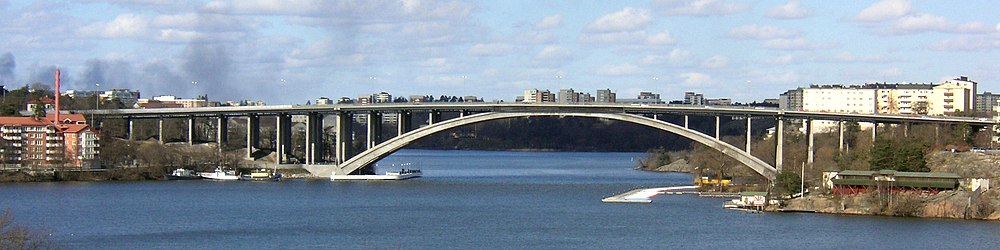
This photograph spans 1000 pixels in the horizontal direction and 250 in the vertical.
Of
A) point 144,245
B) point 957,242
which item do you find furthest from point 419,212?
point 957,242

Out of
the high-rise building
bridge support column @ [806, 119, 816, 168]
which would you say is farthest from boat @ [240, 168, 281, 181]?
the high-rise building

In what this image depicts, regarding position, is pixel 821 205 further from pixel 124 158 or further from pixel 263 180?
pixel 124 158

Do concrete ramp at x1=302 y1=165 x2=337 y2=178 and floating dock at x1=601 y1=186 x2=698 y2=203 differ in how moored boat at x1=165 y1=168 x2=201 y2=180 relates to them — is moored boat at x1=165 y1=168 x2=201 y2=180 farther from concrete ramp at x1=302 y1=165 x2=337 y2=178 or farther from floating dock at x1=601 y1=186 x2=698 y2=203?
floating dock at x1=601 y1=186 x2=698 y2=203

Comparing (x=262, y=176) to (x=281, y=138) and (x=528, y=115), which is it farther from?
(x=528, y=115)

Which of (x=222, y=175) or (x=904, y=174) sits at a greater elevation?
(x=904, y=174)

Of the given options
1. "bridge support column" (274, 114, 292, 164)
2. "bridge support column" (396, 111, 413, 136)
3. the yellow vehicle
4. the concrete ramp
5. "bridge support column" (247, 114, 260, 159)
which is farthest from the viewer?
"bridge support column" (247, 114, 260, 159)

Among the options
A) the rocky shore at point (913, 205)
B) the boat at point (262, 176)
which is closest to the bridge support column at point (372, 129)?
the boat at point (262, 176)

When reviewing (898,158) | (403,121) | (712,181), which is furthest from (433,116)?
(898,158)

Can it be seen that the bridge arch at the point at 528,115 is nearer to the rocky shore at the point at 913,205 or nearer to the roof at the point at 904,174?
the roof at the point at 904,174
